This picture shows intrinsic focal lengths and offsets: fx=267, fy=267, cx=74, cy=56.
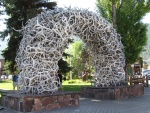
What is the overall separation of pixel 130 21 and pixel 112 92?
1021 centimetres

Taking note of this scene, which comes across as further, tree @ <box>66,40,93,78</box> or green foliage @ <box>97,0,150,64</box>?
tree @ <box>66,40,93,78</box>

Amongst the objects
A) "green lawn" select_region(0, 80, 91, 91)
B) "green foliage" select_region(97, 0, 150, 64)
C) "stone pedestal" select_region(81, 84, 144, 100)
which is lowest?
"green lawn" select_region(0, 80, 91, 91)

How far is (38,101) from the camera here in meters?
9.93

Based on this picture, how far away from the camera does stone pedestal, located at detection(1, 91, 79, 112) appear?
31.9 ft

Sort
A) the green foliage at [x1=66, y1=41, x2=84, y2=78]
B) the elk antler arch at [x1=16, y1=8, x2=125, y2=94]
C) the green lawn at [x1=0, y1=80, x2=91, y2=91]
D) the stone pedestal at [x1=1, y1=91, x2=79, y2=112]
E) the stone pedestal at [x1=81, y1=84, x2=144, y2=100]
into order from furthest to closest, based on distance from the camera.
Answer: the green foliage at [x1=66, y1=41, x2=84, y2=78], the green lawn at [x1=0, y1=80, x2=91, y2=91], the stone pedestal at [x1=81, y1=84, x2=144, y2=100], the elk antler arch at [x1=16, y1=8, x2=125, y2=94], the stone pedestal at [x1=1, y1=91, x2=79, y2=112]

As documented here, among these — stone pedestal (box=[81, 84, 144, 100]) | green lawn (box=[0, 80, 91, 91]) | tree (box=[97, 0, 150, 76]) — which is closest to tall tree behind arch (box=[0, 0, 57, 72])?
green lawn (box=[0, 80, 91, 91])

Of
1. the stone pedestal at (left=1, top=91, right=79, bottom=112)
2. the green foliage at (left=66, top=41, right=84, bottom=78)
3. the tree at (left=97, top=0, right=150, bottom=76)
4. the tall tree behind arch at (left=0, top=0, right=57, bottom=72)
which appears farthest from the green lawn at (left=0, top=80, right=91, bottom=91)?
the green foliage at (left=66, top=41, right=84, bottom=78)

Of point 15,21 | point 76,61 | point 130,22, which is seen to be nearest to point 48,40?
point 15,21

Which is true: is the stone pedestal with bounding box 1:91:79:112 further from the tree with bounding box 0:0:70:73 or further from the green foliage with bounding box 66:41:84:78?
the green foliage with bounding box 66:41:84:78

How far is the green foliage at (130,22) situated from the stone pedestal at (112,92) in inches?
296

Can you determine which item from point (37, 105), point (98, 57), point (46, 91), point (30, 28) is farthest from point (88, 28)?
point (37, 105)

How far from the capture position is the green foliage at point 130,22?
2184 cm

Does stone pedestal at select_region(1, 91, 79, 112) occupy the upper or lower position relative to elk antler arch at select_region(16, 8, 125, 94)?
lower

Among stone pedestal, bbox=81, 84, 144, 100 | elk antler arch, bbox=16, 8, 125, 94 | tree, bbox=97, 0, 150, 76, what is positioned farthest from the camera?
tree, bbox=97, 0, 150, 76
